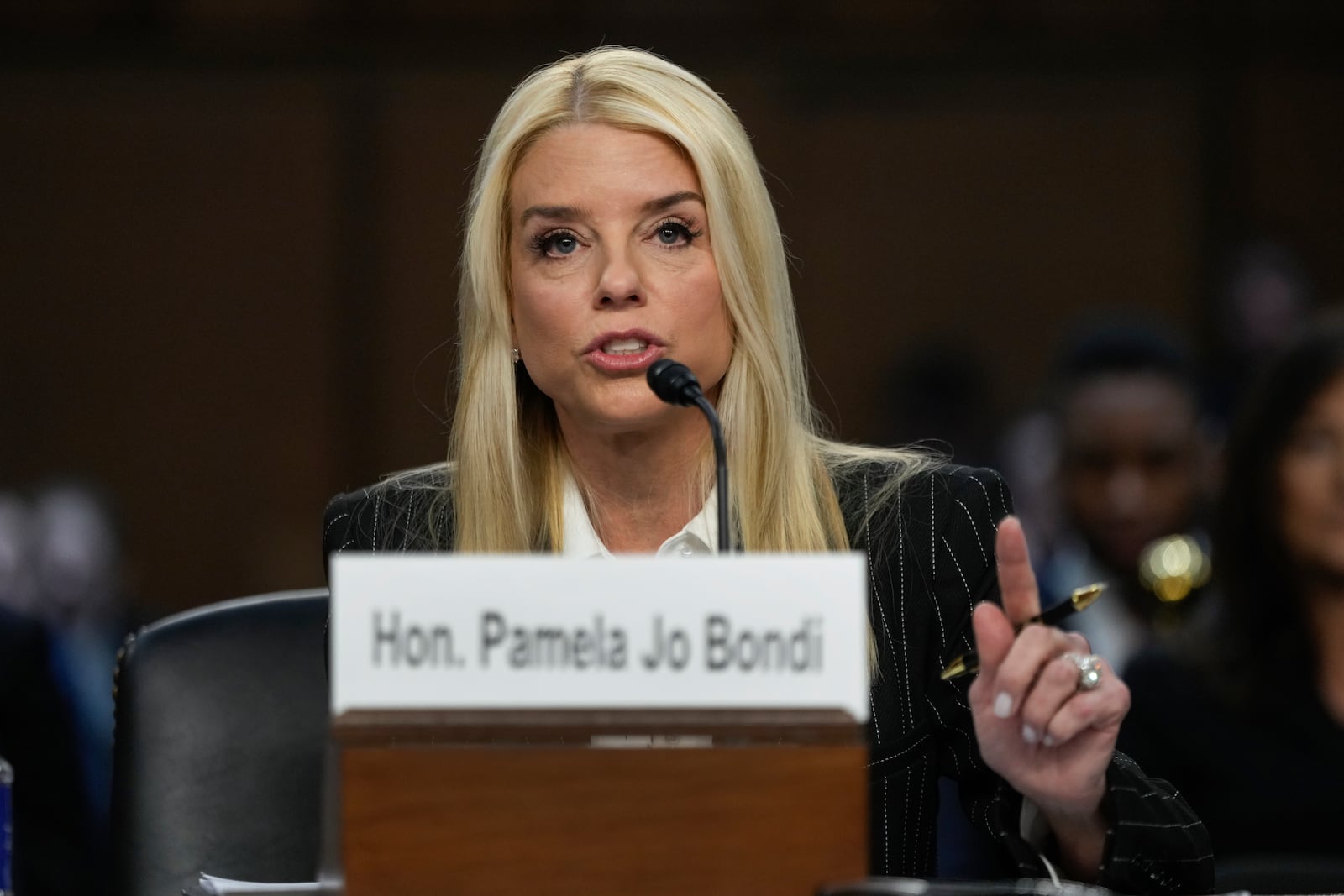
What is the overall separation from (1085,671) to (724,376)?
2.64 feet

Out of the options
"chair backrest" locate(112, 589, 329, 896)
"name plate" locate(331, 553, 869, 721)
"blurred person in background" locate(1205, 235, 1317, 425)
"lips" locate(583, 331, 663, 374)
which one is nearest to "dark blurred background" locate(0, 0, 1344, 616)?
"blurred person in background" locate(1205, 235, 1317, 425)

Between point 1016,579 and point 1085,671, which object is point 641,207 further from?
point 1085,671

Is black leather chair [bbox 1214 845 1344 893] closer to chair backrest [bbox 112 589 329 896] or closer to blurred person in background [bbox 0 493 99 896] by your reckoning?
chair backrest [bbox 112 589 329 896]

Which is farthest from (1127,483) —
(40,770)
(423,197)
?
(423,197)

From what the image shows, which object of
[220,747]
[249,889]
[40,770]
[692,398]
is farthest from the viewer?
[40,770]

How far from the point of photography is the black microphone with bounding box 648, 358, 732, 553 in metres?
1.70

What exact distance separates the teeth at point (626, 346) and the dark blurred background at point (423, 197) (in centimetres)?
478

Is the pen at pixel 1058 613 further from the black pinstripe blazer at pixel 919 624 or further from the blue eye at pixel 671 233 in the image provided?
the blue eye at pixel 671 233

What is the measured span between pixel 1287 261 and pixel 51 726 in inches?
179

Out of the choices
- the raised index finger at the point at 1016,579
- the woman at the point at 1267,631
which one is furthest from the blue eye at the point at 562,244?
the woman at the point at 1267,631

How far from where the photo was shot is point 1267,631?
290cm

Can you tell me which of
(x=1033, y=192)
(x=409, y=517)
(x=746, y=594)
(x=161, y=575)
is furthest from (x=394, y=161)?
(x=746, y=594)

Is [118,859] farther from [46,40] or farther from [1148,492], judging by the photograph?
[46,40]

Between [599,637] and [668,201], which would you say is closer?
[599,637]
